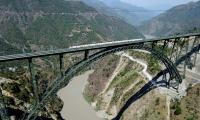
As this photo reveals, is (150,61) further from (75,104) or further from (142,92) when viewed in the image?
(75,104)

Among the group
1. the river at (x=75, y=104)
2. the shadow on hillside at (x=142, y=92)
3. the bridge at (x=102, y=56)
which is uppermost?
the bridge at (x=102, y=56)

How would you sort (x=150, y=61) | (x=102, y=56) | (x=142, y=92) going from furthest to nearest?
(x=150, y=61) → (x=142, y=92) → (x=102, y=56)

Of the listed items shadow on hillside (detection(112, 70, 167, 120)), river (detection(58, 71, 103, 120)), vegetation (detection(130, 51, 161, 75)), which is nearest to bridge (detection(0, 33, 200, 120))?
shadow on hillside (detection(112, 70, 167, 120))

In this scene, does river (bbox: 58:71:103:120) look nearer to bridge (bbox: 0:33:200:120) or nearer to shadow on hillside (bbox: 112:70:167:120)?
shadow on hillside (bbox: 112:70:167:120)

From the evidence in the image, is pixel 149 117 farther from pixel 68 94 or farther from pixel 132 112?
pixel 68 94

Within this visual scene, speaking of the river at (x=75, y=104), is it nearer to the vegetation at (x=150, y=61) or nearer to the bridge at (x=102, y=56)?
the bridge at (x=102, y=56)

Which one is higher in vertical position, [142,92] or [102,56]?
[102,56]

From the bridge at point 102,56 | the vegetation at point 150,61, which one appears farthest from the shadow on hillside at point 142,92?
the vegetation at point 150,61

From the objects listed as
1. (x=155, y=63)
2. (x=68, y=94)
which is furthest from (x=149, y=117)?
(x=68, y=94)

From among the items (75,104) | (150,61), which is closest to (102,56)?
(150,61)
